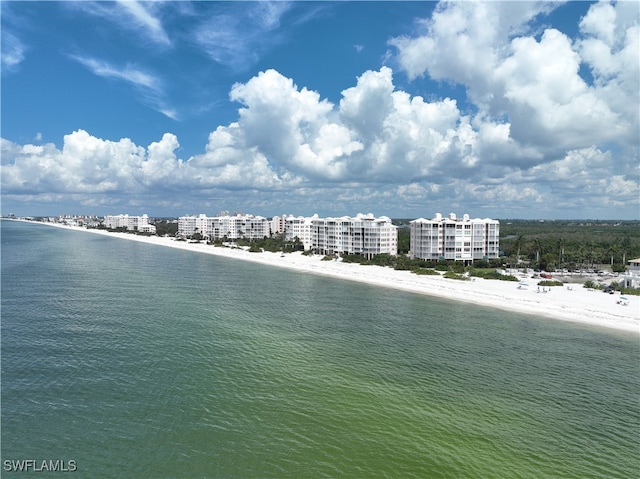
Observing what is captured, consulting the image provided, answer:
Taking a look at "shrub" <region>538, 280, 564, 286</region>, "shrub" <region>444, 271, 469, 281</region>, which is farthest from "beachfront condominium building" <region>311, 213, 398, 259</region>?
"shrub" <region>538, 280, 564, 286</region>

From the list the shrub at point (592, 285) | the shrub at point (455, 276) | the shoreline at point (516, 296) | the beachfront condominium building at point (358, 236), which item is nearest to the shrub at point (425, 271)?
the shoreline at point (516, 296)

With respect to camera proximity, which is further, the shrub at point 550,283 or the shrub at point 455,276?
the shrub at point 455,276

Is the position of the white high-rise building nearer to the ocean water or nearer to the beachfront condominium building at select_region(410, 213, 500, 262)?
the beachfront condominium building at select_region(410, 213, 500, 262)

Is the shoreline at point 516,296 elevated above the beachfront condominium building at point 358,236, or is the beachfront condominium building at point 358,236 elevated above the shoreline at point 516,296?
the beachfront condominium building at point 358,236

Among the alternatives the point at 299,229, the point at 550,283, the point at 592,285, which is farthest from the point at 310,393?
the point at 299,229

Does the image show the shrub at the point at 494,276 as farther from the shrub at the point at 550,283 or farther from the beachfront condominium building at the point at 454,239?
the beachfront condominium building at the point at 454,239

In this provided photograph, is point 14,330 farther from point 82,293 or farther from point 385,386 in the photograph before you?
point 385,386

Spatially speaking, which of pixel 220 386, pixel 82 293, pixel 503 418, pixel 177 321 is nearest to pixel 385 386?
pixel 503 418
